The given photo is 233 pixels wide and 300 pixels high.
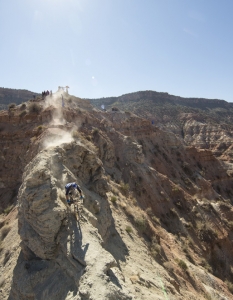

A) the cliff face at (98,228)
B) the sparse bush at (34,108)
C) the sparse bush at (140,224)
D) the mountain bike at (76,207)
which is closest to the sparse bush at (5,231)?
the cliff face at (98,228)

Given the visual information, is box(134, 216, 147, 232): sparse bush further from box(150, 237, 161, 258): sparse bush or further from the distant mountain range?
the distant mountain range

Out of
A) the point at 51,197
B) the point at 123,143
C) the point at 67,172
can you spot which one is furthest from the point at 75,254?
the point at 123,143

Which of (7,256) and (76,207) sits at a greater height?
(76,207)

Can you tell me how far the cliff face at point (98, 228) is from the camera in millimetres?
6393

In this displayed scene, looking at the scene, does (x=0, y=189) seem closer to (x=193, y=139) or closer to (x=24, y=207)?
(x=24, y=207)

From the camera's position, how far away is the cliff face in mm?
6393

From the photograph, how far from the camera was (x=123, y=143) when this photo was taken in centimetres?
2764

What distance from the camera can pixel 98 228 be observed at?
29.4 ft

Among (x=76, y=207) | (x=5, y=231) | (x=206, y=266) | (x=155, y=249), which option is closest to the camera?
(x=76, y=207)

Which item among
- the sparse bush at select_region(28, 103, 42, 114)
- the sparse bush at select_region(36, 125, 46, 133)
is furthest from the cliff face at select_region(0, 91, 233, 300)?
the sparse bush at select_region(28, 103, 42, 114)

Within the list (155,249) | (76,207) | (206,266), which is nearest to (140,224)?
(155,249)

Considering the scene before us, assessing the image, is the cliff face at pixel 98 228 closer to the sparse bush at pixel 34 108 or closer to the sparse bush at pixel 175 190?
the sparse bush at pixel 175 190

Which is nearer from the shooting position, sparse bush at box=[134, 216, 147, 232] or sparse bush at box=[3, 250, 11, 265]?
sparse bush at box=[3, 250, 11, 265]

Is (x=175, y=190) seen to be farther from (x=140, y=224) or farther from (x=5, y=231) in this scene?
(x=5, y=231)
